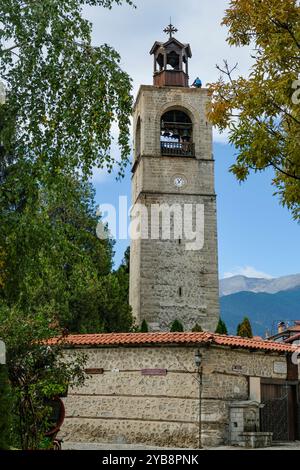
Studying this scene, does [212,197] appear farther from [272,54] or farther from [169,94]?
[272,54]

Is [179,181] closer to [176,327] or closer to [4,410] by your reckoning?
[176,327]

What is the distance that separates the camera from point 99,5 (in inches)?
364

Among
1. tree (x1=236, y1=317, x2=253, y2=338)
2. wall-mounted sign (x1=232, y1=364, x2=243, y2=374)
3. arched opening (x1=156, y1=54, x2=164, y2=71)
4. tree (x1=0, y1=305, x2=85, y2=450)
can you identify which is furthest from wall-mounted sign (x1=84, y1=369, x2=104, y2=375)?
arched opening (x1=156, y1=54, x2=164, y2=71)

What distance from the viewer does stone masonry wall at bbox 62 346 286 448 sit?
16.1m

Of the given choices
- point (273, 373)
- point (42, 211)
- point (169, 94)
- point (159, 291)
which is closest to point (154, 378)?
point (273, 373)

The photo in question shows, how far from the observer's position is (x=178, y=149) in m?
31.6

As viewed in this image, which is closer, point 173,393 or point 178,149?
point 173,393

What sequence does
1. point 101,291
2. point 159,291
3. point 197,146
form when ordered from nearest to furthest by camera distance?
1. point 101,291
2. point 159,291
3. point 197,146

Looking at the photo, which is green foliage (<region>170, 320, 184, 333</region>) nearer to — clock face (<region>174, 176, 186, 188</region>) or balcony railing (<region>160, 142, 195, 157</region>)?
clock face (<region>174, 176, 186, 188</region>)

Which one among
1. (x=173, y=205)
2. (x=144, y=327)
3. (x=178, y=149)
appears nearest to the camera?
(x=144, y=327)

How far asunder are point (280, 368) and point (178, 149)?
15.7 m

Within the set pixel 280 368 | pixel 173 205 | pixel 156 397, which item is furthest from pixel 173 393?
pixel 173 205
